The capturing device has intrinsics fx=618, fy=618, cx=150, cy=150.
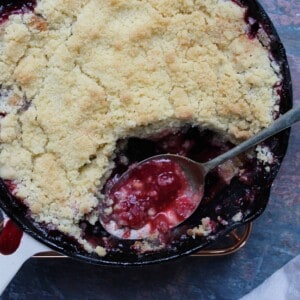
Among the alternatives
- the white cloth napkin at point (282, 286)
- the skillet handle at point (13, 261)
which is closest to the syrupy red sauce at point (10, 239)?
the skillet handle at point (13, 261)

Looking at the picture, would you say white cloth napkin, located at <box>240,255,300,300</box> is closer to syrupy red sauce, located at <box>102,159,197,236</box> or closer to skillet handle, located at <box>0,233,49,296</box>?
syrupy red sauce, located at <box>102,159,197,236</box>

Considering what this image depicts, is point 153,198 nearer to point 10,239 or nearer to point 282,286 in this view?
point 10,239

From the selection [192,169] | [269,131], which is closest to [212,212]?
[192,169]

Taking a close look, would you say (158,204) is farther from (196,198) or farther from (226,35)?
(226,35)

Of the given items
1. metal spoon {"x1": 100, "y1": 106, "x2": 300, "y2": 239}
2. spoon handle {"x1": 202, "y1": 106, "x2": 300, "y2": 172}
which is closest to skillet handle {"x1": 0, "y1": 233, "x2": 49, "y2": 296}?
metal spoon {"x1": 100, "y1": 106, "x2": 300, "y2": 239}

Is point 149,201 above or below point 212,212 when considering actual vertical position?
above

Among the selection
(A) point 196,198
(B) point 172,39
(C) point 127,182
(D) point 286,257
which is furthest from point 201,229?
(B) point 172,39
